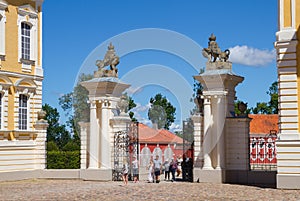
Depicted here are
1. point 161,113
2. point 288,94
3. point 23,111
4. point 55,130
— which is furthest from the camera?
point 55,130

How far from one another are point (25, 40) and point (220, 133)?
11.3 meters

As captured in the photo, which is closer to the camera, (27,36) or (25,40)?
(25,40)

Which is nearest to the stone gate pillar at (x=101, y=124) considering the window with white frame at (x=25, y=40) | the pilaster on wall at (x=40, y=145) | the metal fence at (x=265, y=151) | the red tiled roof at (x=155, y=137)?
the pilaster on wall at (x=40, y=145)

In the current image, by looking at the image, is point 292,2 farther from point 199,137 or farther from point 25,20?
point 25,20

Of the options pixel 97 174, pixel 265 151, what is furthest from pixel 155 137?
pixel 265 151

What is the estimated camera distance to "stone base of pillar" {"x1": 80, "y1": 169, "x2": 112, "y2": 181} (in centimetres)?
2459

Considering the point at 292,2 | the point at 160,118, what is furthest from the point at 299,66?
the point at 160,118

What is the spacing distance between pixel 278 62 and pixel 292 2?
221 centimetres

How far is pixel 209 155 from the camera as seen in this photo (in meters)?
22.9

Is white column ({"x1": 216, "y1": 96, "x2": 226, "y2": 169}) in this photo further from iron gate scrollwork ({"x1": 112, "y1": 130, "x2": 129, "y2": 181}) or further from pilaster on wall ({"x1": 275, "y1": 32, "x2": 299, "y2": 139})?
iron gate scrollwork ({"x1": 112, "y1": 130, "x2": 129, "y2": 181})

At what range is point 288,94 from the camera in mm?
19812

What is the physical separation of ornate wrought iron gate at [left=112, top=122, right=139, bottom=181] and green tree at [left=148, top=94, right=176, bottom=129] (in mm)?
A: 8527

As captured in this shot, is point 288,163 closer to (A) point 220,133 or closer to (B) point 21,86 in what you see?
(A) point 220,133

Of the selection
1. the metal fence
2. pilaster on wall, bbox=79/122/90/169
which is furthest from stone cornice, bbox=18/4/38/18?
the metal fence
